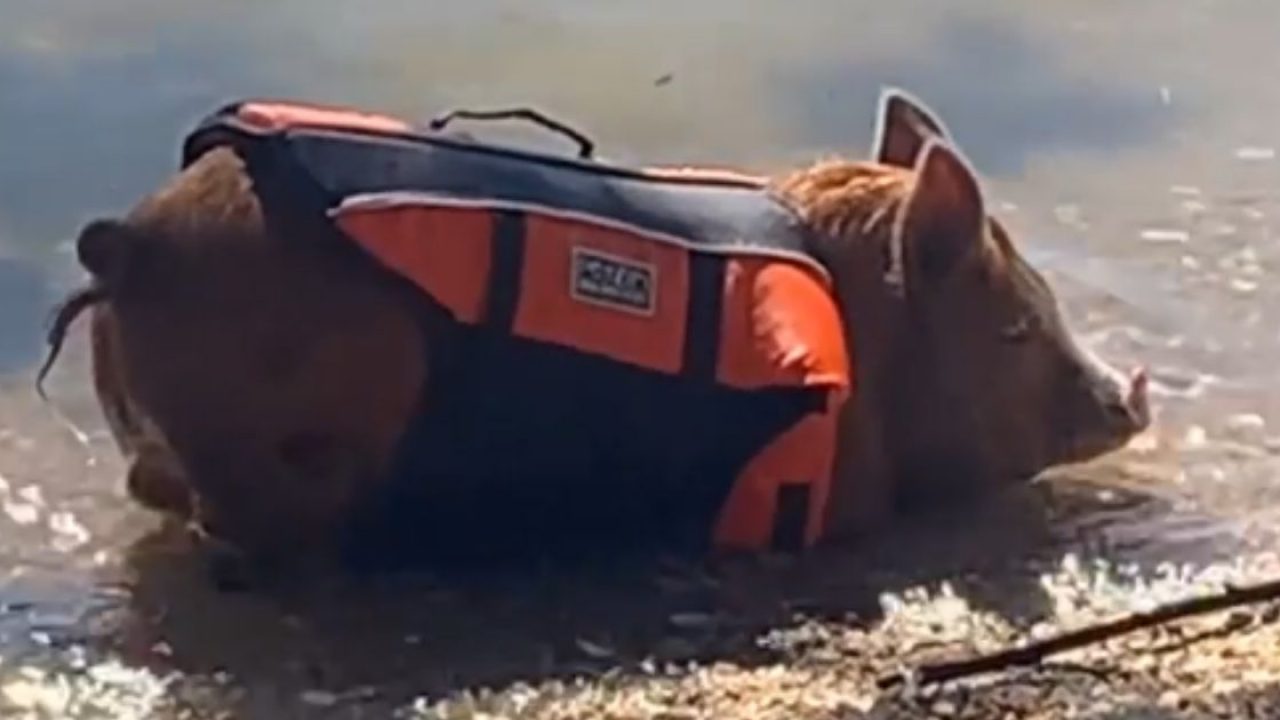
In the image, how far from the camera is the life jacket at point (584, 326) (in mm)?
4266

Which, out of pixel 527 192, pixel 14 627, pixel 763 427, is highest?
pixel 527 192

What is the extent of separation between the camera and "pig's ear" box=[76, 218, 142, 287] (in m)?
4.26

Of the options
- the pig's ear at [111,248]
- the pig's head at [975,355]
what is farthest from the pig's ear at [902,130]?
the pig's ear at [111,248]

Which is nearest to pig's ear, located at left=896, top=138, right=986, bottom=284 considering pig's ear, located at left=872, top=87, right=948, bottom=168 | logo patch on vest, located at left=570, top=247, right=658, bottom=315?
pig's ear, located at left=872, top=87, right=948, bottom=168

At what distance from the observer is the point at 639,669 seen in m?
4.20

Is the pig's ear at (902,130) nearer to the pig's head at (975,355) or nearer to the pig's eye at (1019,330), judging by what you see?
the pig's head at (975,355)

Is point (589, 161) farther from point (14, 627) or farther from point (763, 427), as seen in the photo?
point (14, 627)

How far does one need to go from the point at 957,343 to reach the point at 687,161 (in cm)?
122

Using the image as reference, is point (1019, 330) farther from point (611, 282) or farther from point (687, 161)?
point (687, 161)

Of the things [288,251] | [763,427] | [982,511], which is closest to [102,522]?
[288,251]

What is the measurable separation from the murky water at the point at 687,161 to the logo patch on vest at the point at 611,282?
1.32 ft

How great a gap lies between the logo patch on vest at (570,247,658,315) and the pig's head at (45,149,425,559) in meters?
0.23

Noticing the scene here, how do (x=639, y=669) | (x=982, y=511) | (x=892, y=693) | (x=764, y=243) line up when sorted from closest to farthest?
(x=892, y=693) → (x=639, y=669) → (x=764, y=243) → (x=982, y=511)

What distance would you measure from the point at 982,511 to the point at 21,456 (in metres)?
1.38
